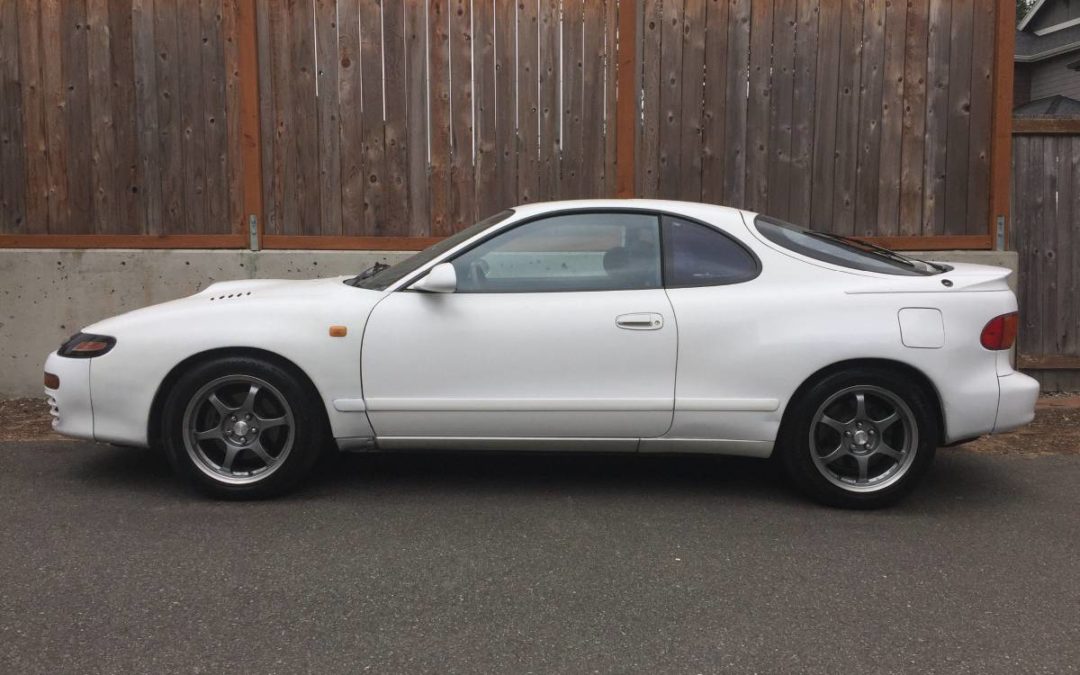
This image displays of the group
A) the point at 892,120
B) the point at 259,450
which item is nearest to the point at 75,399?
the point at 259,450

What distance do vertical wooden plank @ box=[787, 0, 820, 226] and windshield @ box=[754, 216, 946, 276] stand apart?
241 cm

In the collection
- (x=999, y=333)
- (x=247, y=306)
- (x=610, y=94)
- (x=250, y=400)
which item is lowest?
(x=250, y=400)

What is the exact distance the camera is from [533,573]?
3664 millimetres

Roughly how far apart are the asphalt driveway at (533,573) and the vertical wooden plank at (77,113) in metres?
2.62

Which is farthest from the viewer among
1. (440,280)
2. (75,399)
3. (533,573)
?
(75,399)

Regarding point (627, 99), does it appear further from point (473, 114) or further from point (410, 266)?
point (410, 266)

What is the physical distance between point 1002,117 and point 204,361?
582 centimetres

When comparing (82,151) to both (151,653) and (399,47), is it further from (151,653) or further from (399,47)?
(151,653)

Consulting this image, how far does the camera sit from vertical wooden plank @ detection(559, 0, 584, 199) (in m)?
7.14

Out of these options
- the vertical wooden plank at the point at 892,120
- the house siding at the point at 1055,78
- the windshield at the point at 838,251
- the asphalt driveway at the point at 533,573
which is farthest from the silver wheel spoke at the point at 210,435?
the house siding at the point at 1055,78

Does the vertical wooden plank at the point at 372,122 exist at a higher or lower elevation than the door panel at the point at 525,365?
higher

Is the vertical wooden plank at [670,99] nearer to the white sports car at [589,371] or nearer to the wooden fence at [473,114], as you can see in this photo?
the wooden fence at [473,114]

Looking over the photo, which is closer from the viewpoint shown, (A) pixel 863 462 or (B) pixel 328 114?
(A) pixel 863 462

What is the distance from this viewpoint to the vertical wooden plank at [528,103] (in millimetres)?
7137
